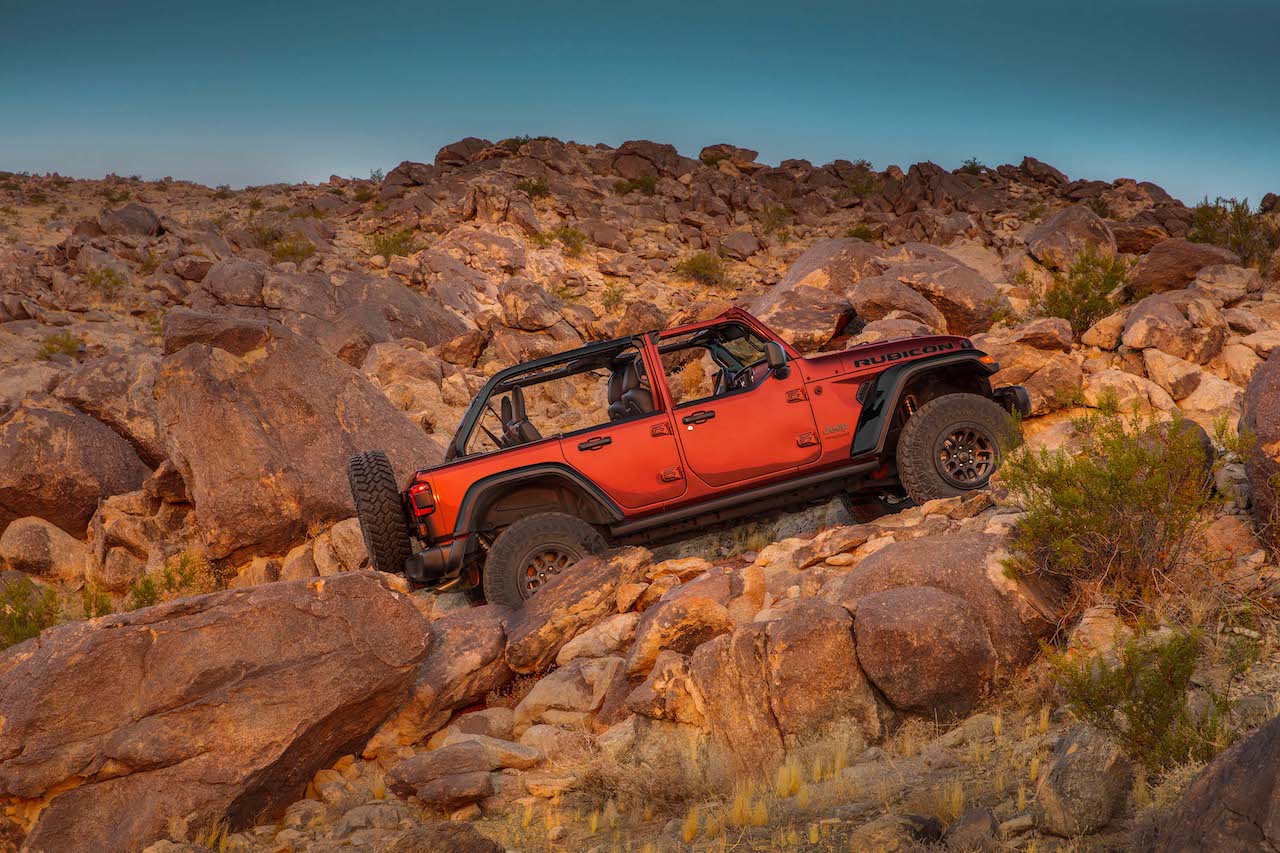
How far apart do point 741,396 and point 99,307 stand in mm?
19134

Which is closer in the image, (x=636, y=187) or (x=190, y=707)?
(x=190, y=707)

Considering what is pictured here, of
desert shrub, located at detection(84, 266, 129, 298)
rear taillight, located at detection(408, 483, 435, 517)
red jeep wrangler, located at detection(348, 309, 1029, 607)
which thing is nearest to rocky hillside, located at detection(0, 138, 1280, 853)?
desert shrub, located at detection(84, 266, 129, 298)

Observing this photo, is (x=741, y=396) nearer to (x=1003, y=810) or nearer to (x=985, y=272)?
(x=1003, y=810)

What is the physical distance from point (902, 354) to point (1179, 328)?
540 cm

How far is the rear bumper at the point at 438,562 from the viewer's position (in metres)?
8.30

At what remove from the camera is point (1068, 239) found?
19641mm

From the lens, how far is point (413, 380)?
17.6 m

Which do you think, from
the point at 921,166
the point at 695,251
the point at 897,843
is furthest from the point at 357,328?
the point at 921,166

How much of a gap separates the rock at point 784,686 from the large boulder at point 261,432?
7.05 metres

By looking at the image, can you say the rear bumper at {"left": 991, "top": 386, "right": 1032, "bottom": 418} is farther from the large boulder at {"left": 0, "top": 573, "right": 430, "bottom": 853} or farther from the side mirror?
the large boulder at {"left": 0, "top": 573, "right": 430, "bottom": 853}

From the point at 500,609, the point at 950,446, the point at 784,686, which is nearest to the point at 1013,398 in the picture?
the point at 950,446

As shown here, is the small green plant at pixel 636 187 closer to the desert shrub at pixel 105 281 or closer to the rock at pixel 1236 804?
the desert shrub at pixel 105 281

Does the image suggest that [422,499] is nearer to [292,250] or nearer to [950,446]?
[950,446]

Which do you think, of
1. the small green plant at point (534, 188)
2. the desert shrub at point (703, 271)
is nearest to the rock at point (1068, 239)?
the desert shrub at point (703, 271)
